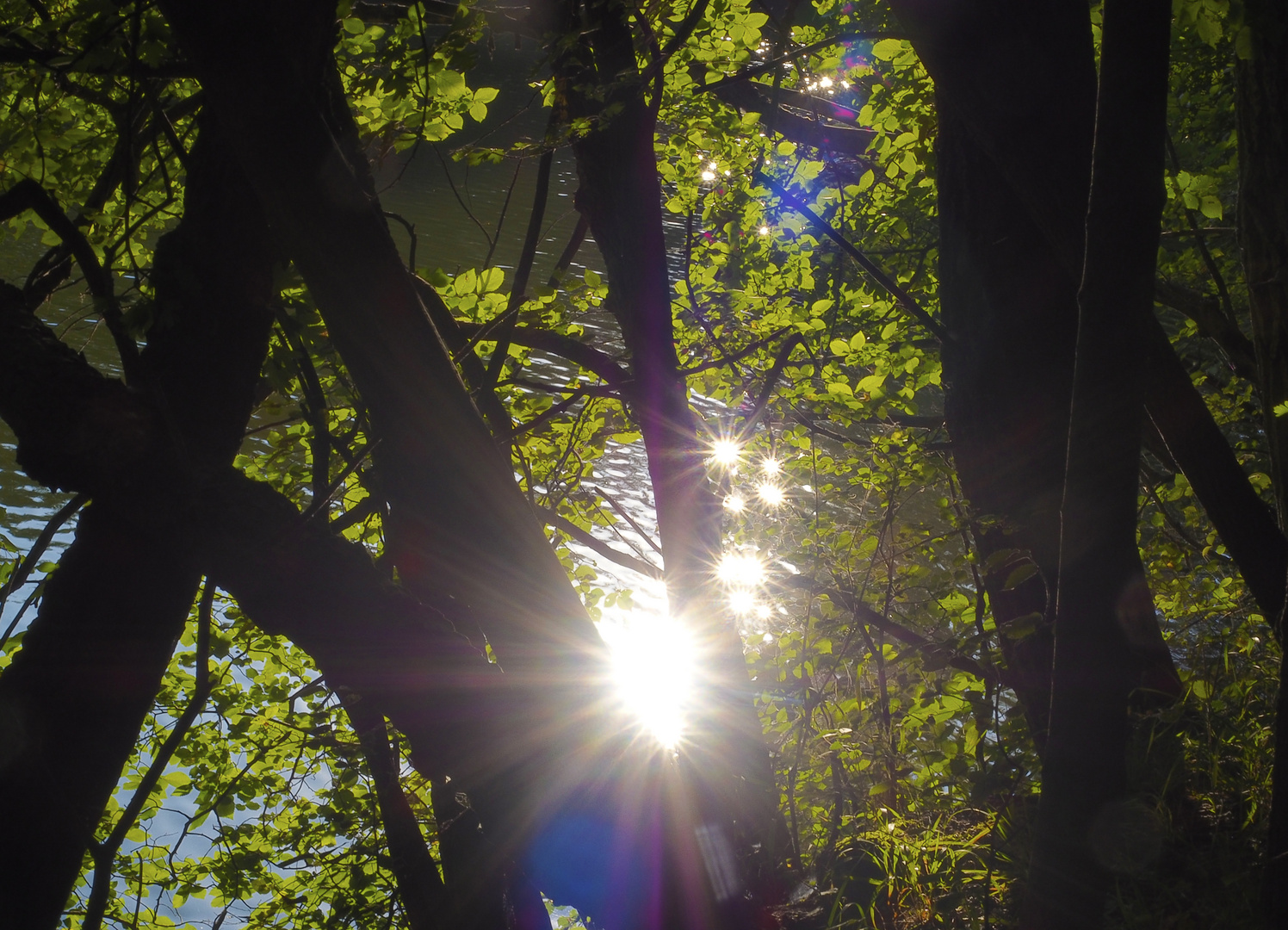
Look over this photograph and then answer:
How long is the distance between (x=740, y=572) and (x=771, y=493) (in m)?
1.46

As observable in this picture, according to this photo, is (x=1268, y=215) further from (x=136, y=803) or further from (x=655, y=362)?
(x=136, y=803)

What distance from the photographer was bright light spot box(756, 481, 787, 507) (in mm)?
5199

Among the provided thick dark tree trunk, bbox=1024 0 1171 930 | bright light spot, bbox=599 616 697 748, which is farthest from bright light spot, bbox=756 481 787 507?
thick dark tree trunk, bbox=1024 0 1171 930

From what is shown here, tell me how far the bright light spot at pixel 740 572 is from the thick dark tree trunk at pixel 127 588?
2017mm

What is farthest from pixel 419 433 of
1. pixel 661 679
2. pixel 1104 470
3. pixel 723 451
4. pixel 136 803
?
pixel 723 451

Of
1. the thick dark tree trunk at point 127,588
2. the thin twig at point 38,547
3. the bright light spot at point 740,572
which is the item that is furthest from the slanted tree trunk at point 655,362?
the thin twig at point 38,547

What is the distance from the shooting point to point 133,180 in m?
2.75

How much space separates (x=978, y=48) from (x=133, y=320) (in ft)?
7.84

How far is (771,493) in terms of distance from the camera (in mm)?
5359

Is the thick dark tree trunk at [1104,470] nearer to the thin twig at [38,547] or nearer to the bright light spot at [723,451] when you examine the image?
the bright light spot at [723,451]

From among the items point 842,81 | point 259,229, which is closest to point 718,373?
point 259,229

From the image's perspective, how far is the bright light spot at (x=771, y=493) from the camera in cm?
520

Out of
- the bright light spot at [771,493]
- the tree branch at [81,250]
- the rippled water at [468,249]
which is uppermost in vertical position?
the rippled water at [468,249]

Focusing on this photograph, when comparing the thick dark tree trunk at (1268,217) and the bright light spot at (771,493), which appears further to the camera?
the bright light spot at (771,493)
